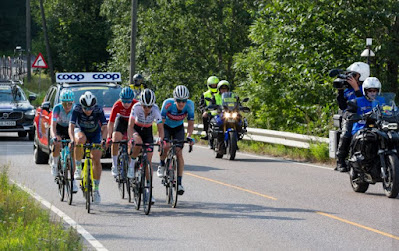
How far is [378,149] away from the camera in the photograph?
13.2 metres

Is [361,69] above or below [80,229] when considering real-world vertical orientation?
above

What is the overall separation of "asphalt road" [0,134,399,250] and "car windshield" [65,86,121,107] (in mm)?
1744

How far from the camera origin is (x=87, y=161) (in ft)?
40.5

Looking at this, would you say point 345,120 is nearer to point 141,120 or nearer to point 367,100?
point 367,100

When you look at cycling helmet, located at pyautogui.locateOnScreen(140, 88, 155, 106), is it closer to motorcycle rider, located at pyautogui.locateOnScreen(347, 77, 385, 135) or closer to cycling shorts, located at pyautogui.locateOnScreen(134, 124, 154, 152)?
cycling shorts, located at pyautogui.locateOnScreen(134, 124, 154, 152)

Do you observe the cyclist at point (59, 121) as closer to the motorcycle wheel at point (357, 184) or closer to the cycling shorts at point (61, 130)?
the cycling shorts at point (61, 130)

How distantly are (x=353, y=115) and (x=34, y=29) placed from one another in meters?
102

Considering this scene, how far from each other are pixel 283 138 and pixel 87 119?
9615 millimetres

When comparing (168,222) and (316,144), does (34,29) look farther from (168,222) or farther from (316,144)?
(168,222)

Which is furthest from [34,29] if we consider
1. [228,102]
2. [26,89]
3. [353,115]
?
[353,115]

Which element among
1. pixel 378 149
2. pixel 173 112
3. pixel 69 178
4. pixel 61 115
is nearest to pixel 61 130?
pixel 61 115

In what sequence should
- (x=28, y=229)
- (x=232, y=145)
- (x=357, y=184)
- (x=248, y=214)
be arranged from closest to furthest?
1. (x=28, y=229)
2. (x=248, y=214)
3. (x=357, y=184)
4. (x=232, y=145)

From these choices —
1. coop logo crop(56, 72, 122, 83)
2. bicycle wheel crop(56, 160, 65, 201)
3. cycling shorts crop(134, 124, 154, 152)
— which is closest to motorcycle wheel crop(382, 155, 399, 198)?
cycling shorts crop(134, 124, 154, 152)

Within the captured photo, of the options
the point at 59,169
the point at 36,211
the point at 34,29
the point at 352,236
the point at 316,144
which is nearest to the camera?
the point at 352,236
